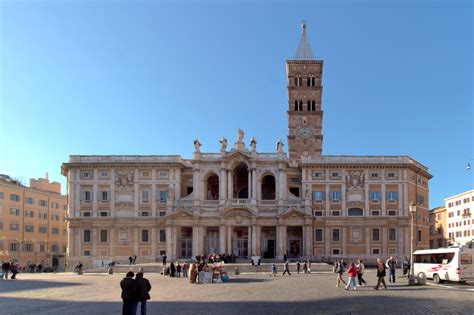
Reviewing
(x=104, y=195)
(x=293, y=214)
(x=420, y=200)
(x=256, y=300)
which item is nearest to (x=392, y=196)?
(x=420, y=200)

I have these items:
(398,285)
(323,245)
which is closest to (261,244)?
(323,245)

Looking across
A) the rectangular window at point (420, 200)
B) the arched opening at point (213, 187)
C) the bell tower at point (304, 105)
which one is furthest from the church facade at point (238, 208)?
the bell tower at point (304, 105)

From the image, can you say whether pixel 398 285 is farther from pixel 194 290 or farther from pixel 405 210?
pixel 405 210

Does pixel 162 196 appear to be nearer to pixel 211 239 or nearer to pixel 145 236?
pixel 145 236

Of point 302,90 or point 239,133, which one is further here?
point 302,90

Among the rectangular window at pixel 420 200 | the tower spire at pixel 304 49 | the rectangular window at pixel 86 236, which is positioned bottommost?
the rectangular window at pixel 86 236

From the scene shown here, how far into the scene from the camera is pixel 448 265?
123ft

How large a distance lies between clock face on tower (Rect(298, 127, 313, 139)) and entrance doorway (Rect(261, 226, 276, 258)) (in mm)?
16162

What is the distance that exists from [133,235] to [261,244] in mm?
16019

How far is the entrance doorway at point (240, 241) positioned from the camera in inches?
3036

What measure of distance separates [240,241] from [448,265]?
42154 millimetres

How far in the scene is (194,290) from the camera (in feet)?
110

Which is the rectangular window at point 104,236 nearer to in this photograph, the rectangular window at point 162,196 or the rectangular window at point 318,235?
the rectangular window at point 162,196

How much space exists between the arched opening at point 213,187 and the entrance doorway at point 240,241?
6106 mm
